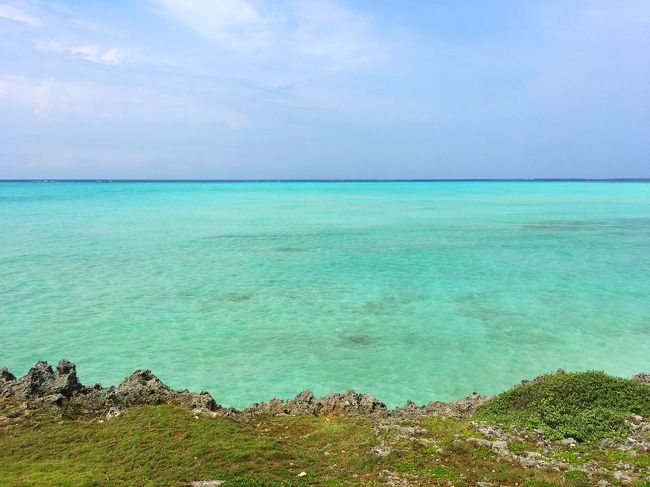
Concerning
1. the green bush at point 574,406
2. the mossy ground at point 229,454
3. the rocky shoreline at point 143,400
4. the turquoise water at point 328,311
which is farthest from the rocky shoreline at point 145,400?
the turquoise water at point 328,311

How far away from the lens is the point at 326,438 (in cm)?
1037

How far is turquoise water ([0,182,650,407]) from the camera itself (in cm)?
1747

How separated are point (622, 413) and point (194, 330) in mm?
15487

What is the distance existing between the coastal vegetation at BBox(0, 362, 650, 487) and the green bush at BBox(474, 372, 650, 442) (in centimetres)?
3

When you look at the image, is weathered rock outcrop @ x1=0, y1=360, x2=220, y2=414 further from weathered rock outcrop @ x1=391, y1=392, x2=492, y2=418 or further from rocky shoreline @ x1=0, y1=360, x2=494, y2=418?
weathered rock outcrop @ x1=391, y1=392, x2=492, y2=418

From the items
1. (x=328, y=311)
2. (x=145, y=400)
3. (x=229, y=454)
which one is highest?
(x=229, y=454)

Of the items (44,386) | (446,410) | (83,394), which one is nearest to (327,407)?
Result: (446,410)

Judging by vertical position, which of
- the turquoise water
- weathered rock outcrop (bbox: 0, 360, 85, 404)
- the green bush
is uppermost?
weathered rock outcrop (bbox: 0, 360, 85, 404)

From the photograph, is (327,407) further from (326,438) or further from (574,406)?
(574,406)

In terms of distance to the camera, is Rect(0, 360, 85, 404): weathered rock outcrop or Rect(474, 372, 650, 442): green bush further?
Rect(0, 360, 85, 404): weathered rock outcrop

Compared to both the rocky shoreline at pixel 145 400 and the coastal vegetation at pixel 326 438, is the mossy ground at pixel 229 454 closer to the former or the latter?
the coastal vegetation at pixel 326 438

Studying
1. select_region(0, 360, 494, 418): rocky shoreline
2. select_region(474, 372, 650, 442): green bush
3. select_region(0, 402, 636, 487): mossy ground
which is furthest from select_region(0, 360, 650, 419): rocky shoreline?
select_region(474, 372, 650, 442): green bush

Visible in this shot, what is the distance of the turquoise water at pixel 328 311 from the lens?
688 inches

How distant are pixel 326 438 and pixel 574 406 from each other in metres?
5.86
